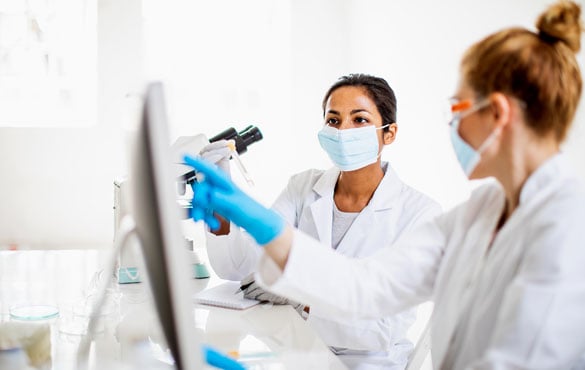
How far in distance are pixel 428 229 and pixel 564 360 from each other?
410mm

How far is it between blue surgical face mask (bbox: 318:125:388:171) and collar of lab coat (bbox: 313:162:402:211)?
0.30 feet

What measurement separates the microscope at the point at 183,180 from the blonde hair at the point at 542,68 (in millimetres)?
939

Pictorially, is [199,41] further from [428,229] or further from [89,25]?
[428,229]

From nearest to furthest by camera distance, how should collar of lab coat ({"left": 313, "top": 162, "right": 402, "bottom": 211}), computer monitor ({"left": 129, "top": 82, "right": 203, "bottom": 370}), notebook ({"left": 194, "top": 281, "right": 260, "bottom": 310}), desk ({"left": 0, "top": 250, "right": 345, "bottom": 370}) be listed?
computer monitor ({"left": 129, "top": 82, "right": 203, "bottom": 370}), desk ({"left": 0, "top": 250, "right": 345, "bottom": 370}), notebook ({"left": 194, "top": 281, "right": 260, "bottom": 310}), collar of lab coat ({"left": 313, "top": 162, "right": 402, "bottom": 211})

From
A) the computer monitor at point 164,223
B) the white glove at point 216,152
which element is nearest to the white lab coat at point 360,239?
the white glove at point 216,152

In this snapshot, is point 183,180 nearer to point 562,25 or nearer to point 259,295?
point 259,295

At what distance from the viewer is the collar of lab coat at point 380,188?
6.31 feet

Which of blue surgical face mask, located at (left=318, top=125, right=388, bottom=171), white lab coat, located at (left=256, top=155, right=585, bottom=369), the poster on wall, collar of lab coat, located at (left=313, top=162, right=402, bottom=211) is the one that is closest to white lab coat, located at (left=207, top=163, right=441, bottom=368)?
collar of lab coat, located at (left=313, top=162, right=402, bottom=211)

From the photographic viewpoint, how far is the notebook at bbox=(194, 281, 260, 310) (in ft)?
5.40

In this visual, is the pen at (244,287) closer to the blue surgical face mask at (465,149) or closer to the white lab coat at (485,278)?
the white lab coat at (485,278)

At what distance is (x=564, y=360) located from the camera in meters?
0.93

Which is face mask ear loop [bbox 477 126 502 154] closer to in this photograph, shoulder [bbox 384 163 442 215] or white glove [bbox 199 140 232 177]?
shoulder [bbox 384 163 442 215]

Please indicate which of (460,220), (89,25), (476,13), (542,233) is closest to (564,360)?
(542,233)

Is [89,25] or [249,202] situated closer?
[249,202]
